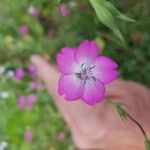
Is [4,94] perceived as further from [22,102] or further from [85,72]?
[85,72]

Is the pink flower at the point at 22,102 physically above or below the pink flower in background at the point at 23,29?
below

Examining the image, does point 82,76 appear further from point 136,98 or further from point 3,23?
point 3,23

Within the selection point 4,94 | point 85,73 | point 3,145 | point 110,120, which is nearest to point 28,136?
point 3,145

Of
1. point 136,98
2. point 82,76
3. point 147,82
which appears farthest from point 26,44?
point 82,76

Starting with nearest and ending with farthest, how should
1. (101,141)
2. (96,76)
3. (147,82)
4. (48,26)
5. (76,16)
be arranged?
(96,76), (101,141), (147,82), (76,16), (48,26)

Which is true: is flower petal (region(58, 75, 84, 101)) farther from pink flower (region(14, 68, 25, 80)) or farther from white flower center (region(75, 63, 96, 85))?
pink flower (region(14, 68, 25, 80))

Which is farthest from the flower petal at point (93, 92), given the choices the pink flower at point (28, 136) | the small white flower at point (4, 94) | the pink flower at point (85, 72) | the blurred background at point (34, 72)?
the small white flower at point (4, 94)

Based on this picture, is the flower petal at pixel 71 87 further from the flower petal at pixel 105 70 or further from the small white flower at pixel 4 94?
the small white flower at pixel 4 94
